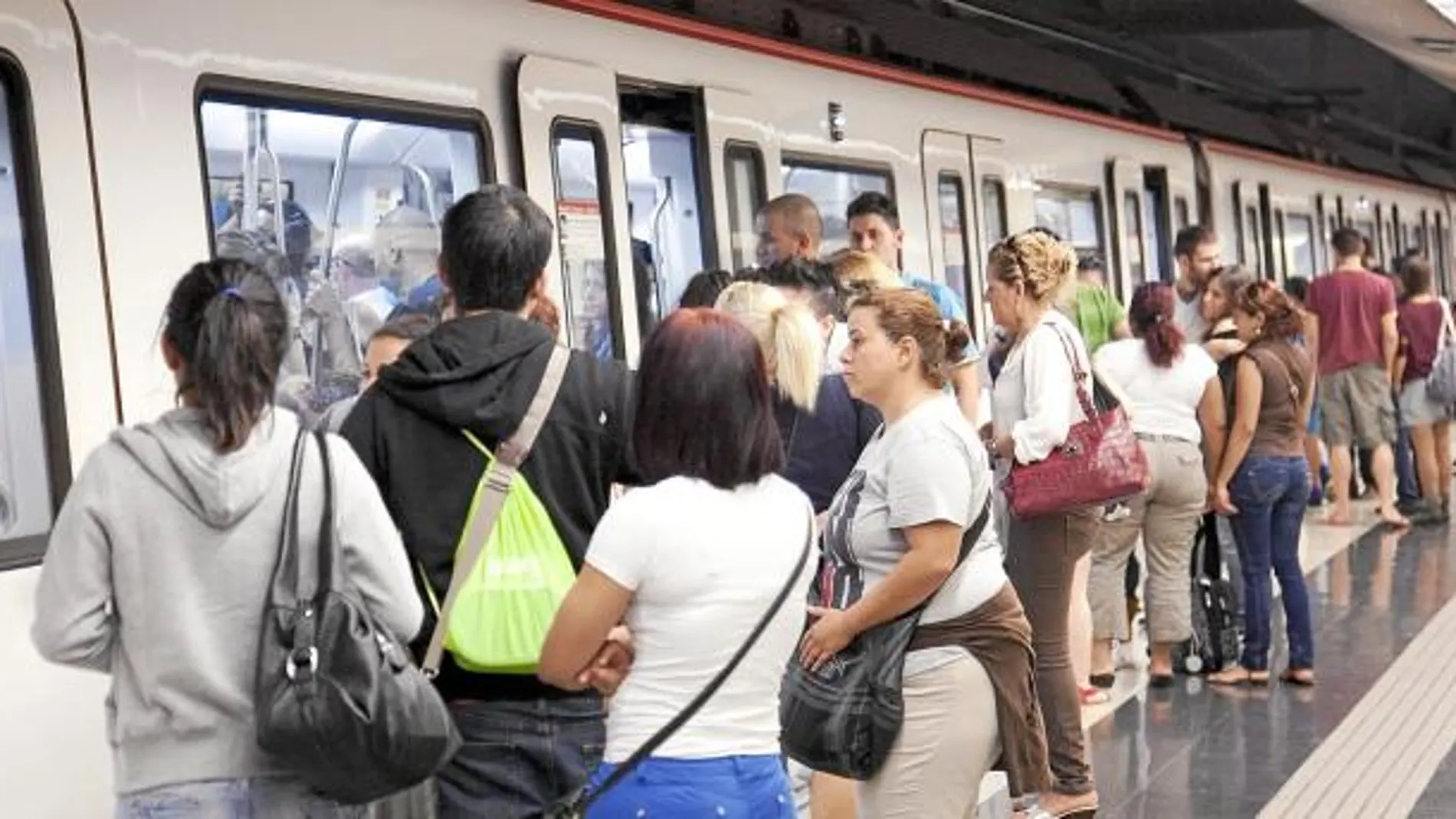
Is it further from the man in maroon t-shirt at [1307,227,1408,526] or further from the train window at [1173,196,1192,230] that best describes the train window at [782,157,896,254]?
the train window at [1173,196,1192,230]

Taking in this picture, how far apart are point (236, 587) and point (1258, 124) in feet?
50.5

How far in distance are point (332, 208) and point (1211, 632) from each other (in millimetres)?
4492

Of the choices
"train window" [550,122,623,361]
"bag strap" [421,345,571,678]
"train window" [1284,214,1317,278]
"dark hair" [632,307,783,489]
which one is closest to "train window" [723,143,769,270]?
Answer: "train window" [550,122,623,361]

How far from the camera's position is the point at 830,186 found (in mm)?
8375

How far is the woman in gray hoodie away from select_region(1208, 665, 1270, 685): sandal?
19.0ft

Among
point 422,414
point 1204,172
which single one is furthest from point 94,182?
point 1204,172

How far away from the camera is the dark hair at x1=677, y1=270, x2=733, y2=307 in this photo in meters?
5.23

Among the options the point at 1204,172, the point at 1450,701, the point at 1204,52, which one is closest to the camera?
the point at 1450,701

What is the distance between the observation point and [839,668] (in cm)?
423

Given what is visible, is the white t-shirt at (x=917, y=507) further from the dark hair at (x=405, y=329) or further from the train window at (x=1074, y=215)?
the train window at (x=1074, y=215)

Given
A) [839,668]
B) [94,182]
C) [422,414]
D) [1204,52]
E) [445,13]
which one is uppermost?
[1204,52]

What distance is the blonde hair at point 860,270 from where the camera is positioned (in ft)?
18.6

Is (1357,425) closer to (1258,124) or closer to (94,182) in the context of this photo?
(1258,124)

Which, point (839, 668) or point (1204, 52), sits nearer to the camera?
point (839, 668)
